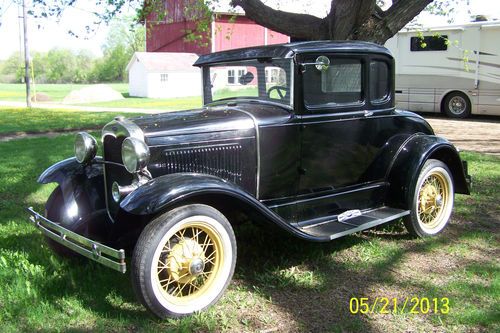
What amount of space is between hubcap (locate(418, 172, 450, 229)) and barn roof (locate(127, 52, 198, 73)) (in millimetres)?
26528

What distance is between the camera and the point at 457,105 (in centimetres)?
1520

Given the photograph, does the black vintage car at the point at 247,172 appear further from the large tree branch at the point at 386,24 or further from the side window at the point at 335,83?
the large tree branch at the point at 386,24

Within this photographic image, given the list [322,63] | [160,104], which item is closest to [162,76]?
[160,104]

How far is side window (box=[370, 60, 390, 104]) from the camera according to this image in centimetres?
459

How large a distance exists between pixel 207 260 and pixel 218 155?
2.67 feet

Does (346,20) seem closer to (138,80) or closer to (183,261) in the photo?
(183,261)

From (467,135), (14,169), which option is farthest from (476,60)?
(14,169)

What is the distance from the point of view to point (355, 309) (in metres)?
3.34

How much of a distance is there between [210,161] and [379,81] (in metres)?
1.94

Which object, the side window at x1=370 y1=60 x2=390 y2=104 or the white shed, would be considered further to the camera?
the white shed

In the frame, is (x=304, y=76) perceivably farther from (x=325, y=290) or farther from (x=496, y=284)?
(x=496, y=284)

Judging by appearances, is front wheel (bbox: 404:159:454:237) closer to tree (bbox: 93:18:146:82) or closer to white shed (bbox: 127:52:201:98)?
white shed (bbox: 127:52:201:98)

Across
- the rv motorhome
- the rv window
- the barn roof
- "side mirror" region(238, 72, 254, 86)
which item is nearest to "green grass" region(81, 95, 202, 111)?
the barn roof

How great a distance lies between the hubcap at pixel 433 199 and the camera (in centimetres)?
483
